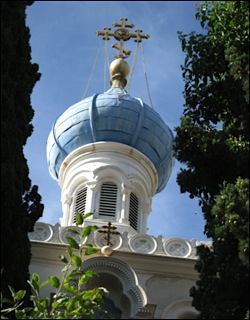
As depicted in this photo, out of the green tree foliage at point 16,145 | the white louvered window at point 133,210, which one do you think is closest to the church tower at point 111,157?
the white louvered window at point 133,210

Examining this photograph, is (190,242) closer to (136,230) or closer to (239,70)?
(136,230)

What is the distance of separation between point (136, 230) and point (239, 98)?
725 cm

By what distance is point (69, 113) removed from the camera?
19.9 metres

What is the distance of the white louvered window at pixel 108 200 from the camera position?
60.4ft

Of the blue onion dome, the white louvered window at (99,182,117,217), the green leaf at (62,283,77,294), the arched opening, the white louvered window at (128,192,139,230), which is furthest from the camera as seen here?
the blue onion dome

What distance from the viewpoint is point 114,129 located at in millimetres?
19078

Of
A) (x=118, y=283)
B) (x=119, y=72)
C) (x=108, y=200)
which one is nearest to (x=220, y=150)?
(x=118, y=283)

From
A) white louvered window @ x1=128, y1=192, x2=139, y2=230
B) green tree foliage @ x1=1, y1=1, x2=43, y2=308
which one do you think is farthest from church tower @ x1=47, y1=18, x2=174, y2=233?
green tree foliage @ x1=1, y1=1, x2=43, y2=308

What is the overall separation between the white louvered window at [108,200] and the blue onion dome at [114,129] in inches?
41.6

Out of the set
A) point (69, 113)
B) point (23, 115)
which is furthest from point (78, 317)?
point (69, 113)

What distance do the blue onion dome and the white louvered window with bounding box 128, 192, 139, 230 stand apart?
2.99 feet

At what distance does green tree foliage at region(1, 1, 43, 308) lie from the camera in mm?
10695

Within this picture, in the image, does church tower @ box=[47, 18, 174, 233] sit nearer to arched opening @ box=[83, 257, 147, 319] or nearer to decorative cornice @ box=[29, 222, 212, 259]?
decorative cornice @ box=[29, 222, 212, 259]

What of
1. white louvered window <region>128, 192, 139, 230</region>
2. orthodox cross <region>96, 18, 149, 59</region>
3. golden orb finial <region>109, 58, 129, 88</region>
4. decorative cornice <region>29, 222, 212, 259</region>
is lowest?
decorative cornice <region>29, 222, 212, 259</region>
